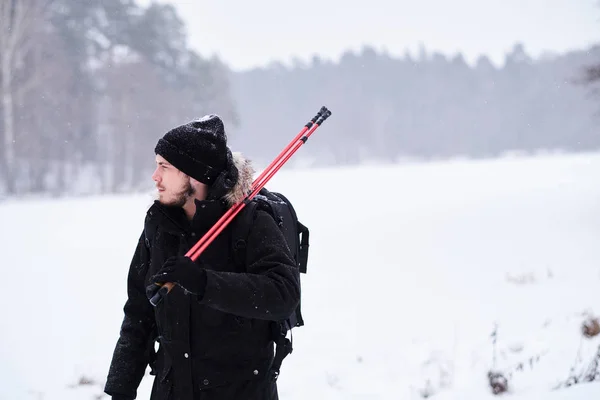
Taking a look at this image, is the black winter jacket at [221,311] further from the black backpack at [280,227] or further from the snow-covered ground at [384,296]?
the snow-covered ground at [384,296]

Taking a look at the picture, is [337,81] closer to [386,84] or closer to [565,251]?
[386,84]

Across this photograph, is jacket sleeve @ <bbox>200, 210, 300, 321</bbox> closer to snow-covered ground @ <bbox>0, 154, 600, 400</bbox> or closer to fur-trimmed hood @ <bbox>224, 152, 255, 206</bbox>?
fur-trimmed hood @ <bbox>224, 152, 255, 206</bbox>

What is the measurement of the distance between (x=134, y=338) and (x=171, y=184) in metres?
0.76

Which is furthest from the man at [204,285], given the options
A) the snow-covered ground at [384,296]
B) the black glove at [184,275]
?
the snow-covered ground at [384,296]

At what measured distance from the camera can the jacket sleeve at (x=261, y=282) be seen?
2.06 m

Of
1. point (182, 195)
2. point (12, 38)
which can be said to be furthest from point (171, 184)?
point (12, 38)

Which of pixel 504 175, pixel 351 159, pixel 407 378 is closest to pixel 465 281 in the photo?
pixel 407 378

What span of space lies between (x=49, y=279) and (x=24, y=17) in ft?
60.3

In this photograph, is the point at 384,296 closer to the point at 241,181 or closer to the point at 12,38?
the point at 241,181

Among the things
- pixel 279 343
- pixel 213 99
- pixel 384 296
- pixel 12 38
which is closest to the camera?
pixel 279 343

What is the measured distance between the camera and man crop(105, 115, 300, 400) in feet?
6.90

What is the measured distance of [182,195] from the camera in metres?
2.46

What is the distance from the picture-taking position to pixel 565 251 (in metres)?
10.7

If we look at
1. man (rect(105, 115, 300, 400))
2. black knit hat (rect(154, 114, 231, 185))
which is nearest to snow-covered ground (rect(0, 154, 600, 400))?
man (rect(105, 115, 300, 400))
